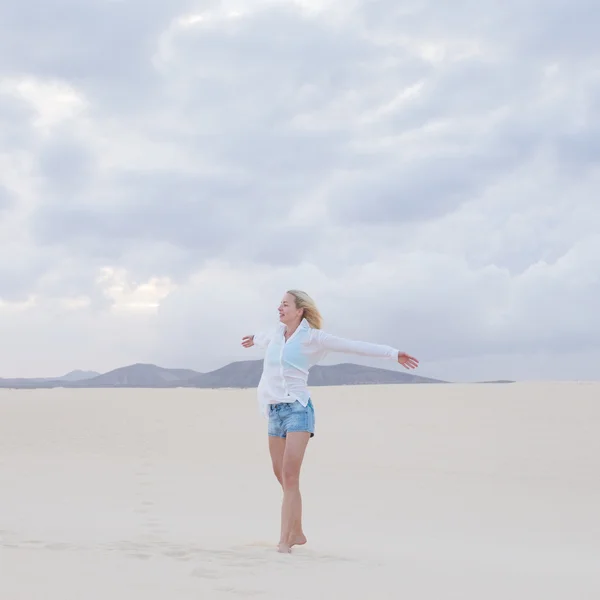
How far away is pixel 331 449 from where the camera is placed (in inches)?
562

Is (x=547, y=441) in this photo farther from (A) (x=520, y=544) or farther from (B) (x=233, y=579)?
(B) (x=233, y=579)

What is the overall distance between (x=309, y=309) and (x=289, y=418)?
2.71 feet

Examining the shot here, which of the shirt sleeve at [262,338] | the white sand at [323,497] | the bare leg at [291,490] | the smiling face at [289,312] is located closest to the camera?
the white sand at [323,497]

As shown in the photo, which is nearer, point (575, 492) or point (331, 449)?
point (575, 492)

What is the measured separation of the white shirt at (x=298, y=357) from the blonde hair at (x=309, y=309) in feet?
0.15

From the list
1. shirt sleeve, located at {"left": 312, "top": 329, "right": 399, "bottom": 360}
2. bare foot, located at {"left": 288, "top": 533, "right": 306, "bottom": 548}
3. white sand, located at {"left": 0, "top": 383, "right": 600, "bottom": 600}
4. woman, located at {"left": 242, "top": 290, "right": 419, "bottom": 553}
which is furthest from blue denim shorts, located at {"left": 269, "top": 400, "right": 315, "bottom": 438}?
white sand, located at {"left": 0, "top": 383, "right": 600, "bottom": 600}

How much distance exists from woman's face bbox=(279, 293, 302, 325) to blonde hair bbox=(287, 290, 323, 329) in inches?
1.2

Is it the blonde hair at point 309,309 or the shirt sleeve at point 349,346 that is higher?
the blonde hair at point 309,309

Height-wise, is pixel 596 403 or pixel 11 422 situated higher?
pixel 596 403

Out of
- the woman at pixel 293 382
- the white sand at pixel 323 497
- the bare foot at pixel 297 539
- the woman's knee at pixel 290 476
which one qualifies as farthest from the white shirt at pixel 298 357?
the white sand at pixel 323 497

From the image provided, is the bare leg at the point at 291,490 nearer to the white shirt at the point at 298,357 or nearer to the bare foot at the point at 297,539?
the bare foot at the point at 297,539

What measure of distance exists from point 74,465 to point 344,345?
855 cm

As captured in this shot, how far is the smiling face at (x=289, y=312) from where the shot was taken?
19.1 ft

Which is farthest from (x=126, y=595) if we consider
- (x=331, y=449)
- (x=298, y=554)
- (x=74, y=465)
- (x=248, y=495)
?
(x=331, y=449)
